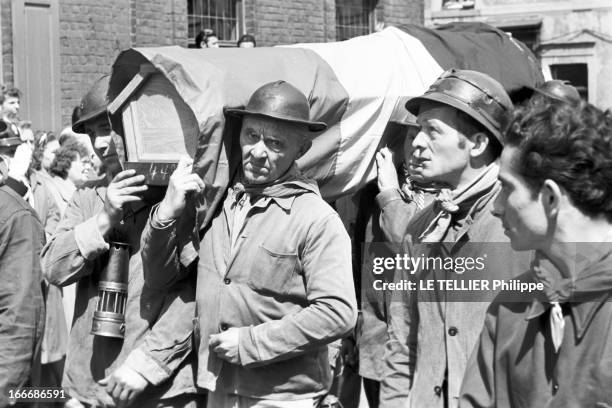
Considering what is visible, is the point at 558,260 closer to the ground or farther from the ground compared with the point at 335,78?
closer to the ground

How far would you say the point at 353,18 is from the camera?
16141 mm

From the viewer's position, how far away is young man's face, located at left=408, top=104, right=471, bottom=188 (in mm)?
3768

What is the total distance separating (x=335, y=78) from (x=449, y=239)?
1.36 m

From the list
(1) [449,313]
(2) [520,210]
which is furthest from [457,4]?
(2) [520,210]

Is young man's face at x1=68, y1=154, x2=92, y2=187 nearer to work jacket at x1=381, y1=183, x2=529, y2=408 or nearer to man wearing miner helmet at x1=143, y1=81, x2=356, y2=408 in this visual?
man wearing miner helmet at x1=143, y1=81, x2=356, y2=408

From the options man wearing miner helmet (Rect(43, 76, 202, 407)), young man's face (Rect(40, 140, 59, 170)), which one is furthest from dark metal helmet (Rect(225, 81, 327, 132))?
young man's face (Rect(40, 140, 59, 170))

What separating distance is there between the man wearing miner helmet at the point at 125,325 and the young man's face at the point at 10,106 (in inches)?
220

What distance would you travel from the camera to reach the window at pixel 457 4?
55.5ft

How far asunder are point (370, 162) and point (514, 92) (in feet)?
2.62

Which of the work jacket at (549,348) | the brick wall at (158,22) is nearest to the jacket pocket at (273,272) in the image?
the work jacket at (549,348)

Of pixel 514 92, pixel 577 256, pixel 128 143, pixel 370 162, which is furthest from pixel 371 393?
pixel 577 256

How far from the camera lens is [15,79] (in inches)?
483

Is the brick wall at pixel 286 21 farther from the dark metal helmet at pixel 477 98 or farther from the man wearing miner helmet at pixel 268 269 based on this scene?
the dark metal helmet at pixel 477 98

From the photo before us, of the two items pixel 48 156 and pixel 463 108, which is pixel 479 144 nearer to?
pixel 463 108
